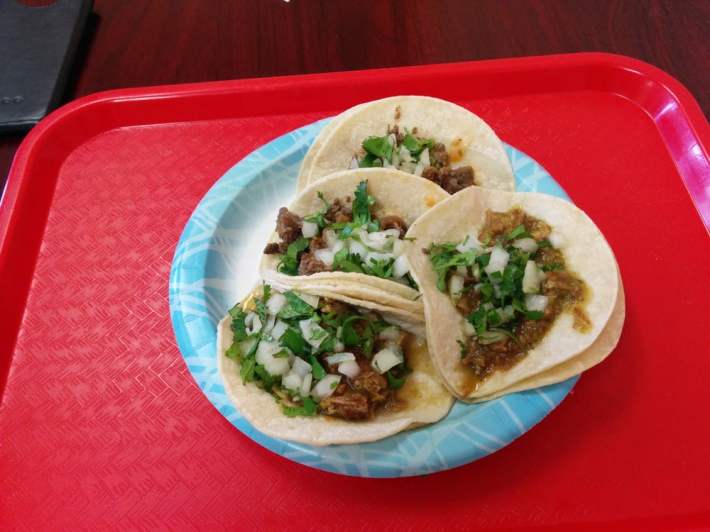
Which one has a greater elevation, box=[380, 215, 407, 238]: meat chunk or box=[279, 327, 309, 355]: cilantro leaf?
box=[380, 215, 407, 238]: meat chunk

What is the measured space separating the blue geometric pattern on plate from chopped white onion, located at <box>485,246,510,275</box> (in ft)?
1.42

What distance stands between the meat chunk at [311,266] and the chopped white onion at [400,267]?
0.82ft

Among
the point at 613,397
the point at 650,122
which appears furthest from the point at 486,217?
the point at 650,122

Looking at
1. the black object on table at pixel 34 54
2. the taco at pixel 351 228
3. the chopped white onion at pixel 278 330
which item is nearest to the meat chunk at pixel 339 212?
the taco at pixel 351 228

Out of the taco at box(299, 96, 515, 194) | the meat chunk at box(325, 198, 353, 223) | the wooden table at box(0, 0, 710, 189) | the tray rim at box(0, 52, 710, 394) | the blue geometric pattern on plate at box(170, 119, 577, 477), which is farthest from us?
the wooden table at box(0, 0, 710, 189)

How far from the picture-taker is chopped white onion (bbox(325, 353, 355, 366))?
1836 mm

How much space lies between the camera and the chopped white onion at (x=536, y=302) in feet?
6.15

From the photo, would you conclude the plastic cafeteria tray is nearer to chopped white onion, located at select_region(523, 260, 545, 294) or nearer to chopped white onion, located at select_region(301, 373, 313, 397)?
chopped white onion, located at select_region(301, 373, 313, 397)

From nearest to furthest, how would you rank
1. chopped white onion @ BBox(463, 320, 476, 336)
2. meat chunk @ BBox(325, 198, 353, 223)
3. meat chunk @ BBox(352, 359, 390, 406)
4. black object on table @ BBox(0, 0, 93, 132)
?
1. meat chunk @ BBox(352, 359, 390, 406)
2. chopped white onion @ BBox(463, 320, 476, 336)
3. meat chunk @ BBox(325, 198, 353, 223)
4. black object on table @ BBox(0, 0, 93, 132)

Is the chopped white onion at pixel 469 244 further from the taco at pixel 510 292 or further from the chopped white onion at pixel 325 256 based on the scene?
the chopped white onion at pixel 325 256

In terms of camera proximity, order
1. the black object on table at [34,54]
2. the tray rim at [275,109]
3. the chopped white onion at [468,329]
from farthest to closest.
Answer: the black object on table at [34,54] < the tray rim at [275,109] < the chopped white onion at [468,329]

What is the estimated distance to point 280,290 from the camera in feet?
6.36

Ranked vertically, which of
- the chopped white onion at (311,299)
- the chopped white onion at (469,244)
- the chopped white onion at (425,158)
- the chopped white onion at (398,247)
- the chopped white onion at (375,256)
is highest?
the chopped white onion at (425,158)

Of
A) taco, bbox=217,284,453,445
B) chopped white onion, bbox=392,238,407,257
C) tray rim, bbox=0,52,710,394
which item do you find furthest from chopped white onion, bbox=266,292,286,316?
tray rim, bbox=0,52,710,394
